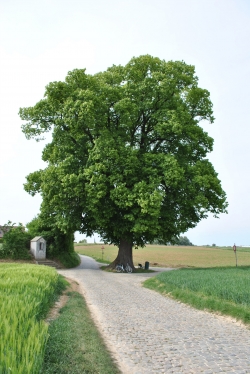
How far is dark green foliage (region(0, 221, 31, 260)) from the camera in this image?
3145cm

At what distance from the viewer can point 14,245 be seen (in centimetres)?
3172

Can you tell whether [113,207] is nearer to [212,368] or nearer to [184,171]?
[184,171]

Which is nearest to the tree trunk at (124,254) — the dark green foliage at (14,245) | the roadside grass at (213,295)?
the dark green foliage at (14,245)

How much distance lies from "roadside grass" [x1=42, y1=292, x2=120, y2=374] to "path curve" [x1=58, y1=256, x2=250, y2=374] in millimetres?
292

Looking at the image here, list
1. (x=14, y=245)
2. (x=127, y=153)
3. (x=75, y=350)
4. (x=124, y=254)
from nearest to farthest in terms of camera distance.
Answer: (x=75, y=350) < (x=127, y=153) < (x=124, y=254) < (x=14, y=245)

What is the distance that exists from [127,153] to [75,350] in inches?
812

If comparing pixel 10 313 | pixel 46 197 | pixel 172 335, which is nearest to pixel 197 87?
pixel 46 197

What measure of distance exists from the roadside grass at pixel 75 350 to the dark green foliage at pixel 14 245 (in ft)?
79.8

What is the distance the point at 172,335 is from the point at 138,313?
287 cm

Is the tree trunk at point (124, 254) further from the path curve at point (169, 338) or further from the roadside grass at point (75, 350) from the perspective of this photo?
the roadside grass at point (75, 350)

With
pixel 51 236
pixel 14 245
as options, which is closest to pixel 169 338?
pixel 14 245

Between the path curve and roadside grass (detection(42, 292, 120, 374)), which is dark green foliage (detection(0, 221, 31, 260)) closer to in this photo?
the path curve

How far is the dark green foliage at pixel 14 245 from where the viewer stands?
31453 millimetres

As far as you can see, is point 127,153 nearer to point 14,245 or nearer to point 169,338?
point 14,245
